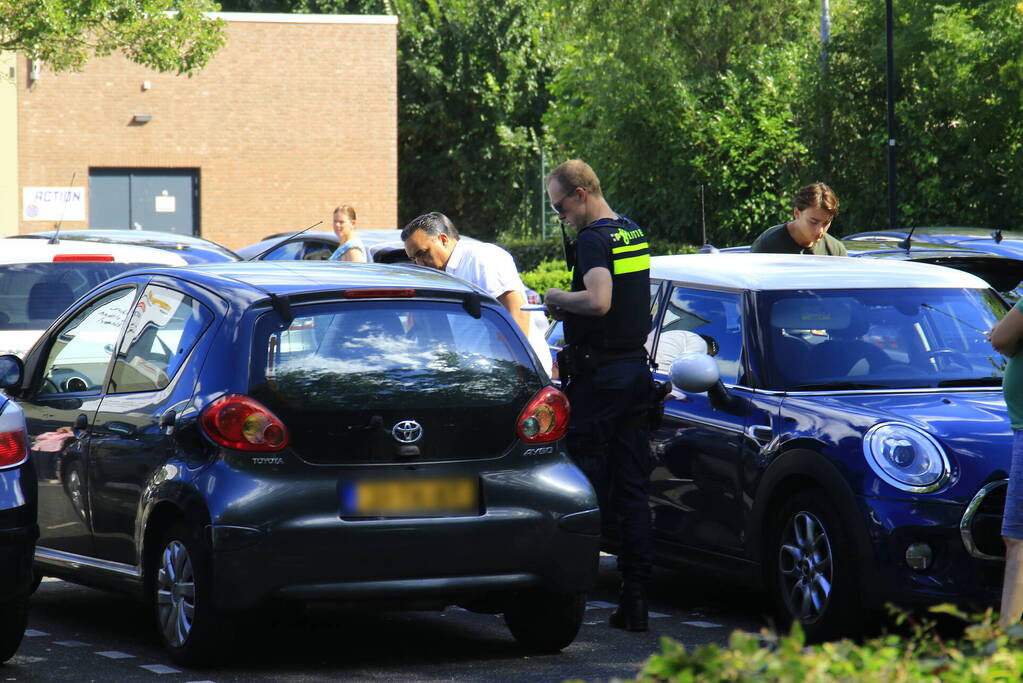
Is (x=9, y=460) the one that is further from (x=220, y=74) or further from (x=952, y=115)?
(x=220, y=74)

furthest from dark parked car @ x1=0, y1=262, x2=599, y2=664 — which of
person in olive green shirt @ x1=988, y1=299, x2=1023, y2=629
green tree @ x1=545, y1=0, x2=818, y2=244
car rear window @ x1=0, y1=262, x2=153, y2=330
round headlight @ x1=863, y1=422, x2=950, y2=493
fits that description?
green tree @ x1=545, y1=0, x2=818, y2=244

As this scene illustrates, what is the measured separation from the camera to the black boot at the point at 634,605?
664 centimetres

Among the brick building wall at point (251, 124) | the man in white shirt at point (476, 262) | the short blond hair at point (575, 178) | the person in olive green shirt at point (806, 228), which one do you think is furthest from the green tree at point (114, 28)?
the short blond hair at point (575, 178)

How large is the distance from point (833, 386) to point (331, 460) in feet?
7.58

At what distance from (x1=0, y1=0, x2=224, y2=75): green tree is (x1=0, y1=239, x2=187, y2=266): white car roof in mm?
14071

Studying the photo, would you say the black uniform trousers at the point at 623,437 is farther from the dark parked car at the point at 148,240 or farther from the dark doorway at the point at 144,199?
the dark doorway at the point at 144,199

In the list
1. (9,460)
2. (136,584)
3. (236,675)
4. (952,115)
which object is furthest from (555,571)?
(952,115)

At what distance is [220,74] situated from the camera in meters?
36.5

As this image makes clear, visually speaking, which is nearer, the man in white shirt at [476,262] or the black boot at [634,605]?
the black boot at [634,605]

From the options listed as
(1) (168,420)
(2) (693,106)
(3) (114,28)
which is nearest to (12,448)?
(1) (168,420)

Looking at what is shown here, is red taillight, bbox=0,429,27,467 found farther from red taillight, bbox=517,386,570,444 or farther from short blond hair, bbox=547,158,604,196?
short blond hair, bbox=547,158,604,196

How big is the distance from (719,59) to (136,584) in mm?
28336

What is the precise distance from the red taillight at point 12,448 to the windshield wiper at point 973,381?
3.74 meters

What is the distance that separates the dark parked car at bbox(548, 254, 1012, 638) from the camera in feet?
19.4
